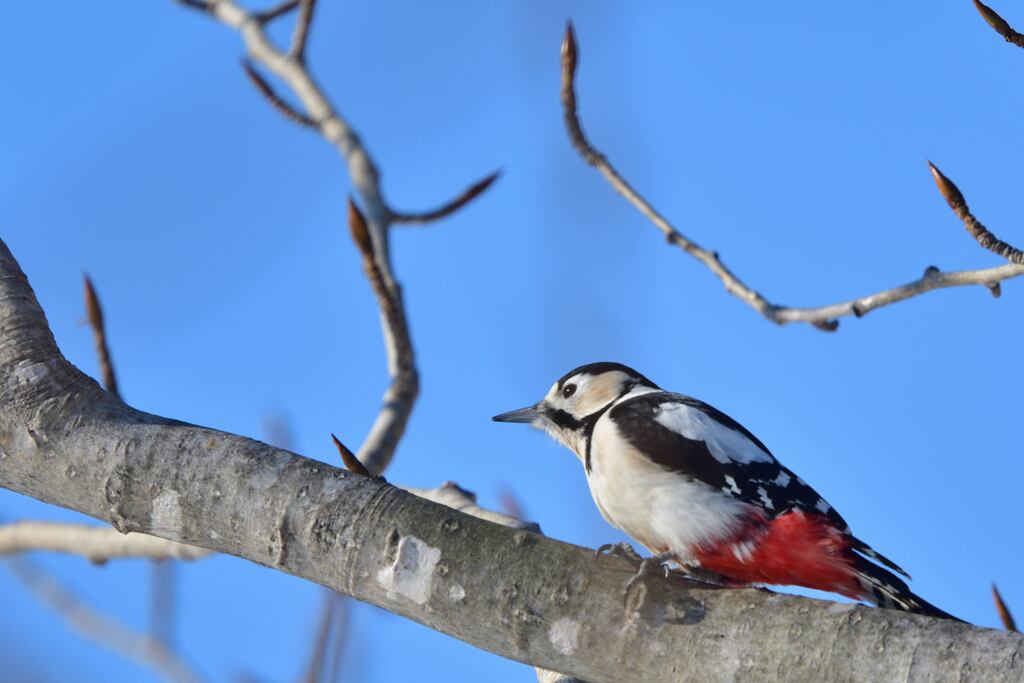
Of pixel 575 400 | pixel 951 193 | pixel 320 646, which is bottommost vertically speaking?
pixel 320 646

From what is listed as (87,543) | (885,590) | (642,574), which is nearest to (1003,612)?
(885,590)

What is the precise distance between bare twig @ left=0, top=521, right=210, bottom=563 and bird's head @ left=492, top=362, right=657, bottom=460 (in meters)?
1.02

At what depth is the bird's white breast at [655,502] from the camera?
2.29m

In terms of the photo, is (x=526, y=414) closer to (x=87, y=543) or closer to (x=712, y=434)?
(x=712, y=434)

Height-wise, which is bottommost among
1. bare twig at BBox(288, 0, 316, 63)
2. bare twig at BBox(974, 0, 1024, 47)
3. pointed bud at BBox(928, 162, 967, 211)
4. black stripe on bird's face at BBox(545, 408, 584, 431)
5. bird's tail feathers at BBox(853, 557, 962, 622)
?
bird's tail feathers at BBox(853, 557, 962, 622)

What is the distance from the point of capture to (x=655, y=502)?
7.81 feet

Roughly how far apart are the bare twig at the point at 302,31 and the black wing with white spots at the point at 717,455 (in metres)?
1.55

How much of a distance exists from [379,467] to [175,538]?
0.90 meters

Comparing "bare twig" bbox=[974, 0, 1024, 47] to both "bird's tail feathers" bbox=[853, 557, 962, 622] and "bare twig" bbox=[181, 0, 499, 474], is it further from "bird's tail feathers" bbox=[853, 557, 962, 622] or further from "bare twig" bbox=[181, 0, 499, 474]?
"bare twig" bbox=[181, 0, 499, 474]

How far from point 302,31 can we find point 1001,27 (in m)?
2.08

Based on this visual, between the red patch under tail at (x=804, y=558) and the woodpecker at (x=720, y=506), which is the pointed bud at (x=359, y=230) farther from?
the red patch under tail at (x=804, y=558)

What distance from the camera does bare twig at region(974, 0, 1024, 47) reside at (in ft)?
6.38

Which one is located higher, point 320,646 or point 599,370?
point 599,370

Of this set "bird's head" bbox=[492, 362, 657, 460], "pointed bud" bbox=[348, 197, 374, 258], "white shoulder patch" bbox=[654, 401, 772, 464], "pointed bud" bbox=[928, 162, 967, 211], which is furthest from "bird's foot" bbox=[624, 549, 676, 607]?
"bird's head" bbox=[492, 362, 657, 460]
